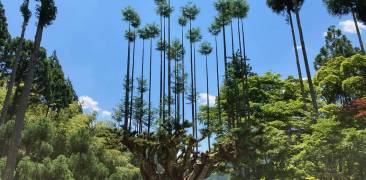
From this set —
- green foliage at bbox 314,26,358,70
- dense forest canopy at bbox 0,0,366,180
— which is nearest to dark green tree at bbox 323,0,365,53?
dense forest canopy at bbox 0,0,366,180

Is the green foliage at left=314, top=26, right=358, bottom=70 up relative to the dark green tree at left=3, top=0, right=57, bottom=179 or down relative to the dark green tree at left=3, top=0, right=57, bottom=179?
up

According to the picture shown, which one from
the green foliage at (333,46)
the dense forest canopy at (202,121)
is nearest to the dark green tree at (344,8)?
the dense forest canopy at (202,121)

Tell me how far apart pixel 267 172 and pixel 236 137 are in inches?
164

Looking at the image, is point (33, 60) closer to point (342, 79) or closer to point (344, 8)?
point (344, 8)

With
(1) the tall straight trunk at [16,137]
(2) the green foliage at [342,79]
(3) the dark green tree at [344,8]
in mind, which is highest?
(3) the dark green tree at [344,8]

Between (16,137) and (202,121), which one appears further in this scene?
(202,121)

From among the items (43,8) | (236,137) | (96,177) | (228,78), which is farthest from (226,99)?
(43,8)

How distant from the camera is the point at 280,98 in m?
24.2

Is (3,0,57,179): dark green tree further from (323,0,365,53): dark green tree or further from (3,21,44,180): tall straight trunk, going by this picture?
(323,0,365,53): dark green tree

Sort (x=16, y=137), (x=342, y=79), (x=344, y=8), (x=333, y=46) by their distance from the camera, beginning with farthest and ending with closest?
(x=333, y=46)
(x=342, y=79)
(x=344, y=8)
(x=16, y=137)

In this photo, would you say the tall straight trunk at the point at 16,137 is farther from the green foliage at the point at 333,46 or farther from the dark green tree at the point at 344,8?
the green foliage at the point at 333,46

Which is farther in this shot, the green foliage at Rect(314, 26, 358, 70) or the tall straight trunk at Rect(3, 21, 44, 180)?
the green foliage at Rect(314, 26, 358, 70)

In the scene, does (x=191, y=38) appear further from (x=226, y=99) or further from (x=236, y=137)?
(x=236, y=137)

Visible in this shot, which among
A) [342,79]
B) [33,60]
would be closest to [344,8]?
[342,79]
